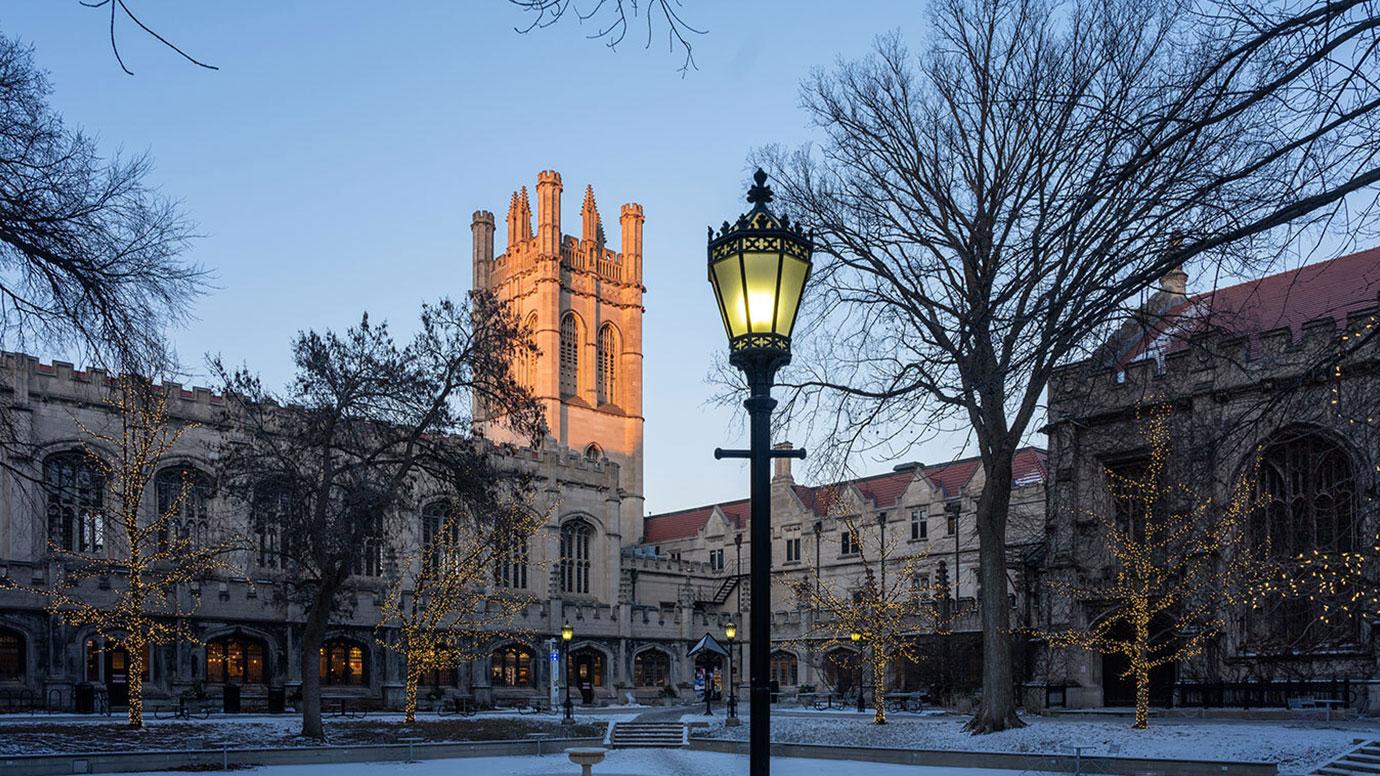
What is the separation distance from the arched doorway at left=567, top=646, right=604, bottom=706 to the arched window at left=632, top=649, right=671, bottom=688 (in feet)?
6.22

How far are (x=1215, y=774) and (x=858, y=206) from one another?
13.3m

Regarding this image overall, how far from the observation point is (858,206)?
87.7ft

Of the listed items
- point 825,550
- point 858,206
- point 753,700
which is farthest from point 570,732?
point 825,550

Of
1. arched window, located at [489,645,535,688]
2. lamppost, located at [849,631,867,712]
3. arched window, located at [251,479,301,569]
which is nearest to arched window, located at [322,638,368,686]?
arched window, located at [489,645,535,688]

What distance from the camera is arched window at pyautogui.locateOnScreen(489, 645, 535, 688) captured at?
162 ft

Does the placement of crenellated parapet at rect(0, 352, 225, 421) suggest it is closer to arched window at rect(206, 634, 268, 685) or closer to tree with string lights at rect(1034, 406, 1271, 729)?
arched window at rect(206, 634, 268, 685)

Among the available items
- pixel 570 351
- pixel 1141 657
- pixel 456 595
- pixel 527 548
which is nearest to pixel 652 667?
pixel 527 548

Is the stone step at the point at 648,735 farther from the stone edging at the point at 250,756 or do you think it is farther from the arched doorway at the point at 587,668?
the arched doorway at the point at 587,668

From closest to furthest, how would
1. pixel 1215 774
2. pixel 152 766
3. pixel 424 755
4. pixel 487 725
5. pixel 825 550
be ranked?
pixel 1215 774 → pixel 152 766 → pixel 424 755 → pixel 487 725 → pixel 825 550

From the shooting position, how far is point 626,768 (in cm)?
2291

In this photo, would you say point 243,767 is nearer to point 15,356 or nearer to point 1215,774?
point 1215,774

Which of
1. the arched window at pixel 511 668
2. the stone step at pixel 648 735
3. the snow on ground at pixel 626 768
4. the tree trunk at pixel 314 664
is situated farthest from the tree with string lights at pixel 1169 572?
the arched window at pixel 511 668

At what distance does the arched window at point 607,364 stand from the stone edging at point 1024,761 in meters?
58.6

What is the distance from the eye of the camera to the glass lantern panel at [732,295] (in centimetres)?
605
